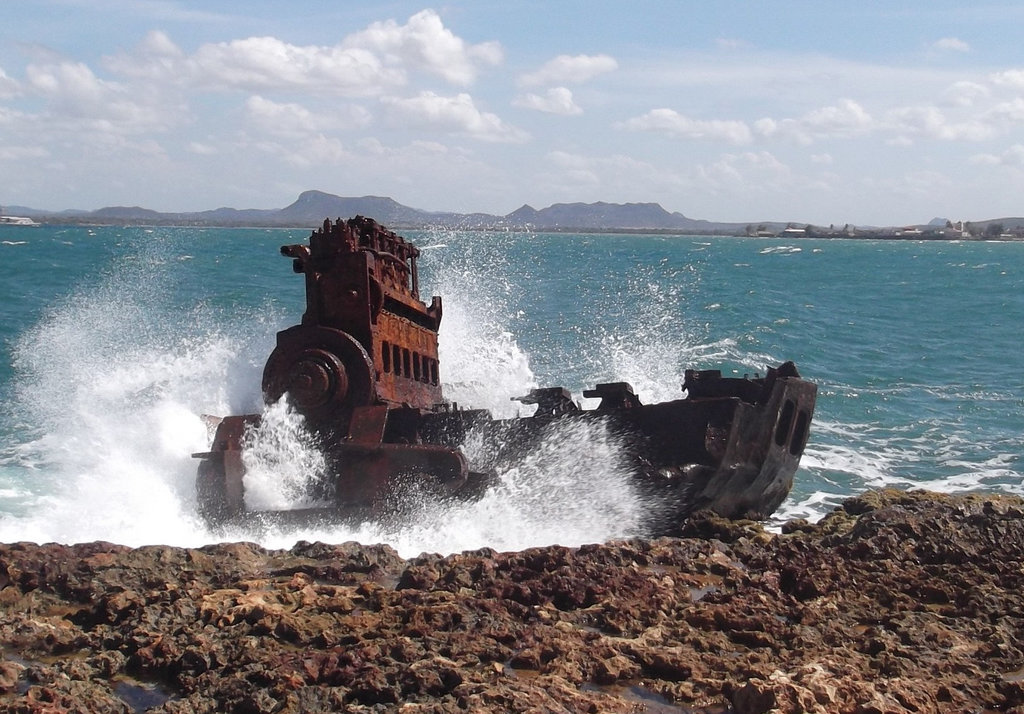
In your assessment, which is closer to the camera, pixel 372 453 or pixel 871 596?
pixel 871 596

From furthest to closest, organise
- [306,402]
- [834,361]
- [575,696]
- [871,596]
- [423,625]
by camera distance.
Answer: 1. [834,361]
2. [306,402]
3. [871,596]
4. [423,625]
5. [575,696]

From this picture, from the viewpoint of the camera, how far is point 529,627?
26.1 feet

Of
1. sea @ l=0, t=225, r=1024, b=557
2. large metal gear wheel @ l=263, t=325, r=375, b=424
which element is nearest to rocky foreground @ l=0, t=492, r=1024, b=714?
sea @ l=0, t=225, r=1024, b=557

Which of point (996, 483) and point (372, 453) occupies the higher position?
point (372, 453)

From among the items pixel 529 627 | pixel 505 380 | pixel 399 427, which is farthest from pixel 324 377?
pixel 505 380

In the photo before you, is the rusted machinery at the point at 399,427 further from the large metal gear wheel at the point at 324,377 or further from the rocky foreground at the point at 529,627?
the rocky foreground at the point at 529,627

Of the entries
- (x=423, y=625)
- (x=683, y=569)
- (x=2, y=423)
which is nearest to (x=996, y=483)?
(x=683, y=569)

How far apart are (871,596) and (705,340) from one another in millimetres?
21968

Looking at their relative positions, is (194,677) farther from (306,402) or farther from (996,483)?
(996,483)

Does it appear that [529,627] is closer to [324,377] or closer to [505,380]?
[324,377]

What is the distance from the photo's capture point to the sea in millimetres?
12531

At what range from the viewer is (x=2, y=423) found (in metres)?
19.5

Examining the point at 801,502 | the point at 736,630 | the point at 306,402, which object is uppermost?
the point at 306,402

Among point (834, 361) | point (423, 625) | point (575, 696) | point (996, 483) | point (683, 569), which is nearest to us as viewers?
point (575, 696)
